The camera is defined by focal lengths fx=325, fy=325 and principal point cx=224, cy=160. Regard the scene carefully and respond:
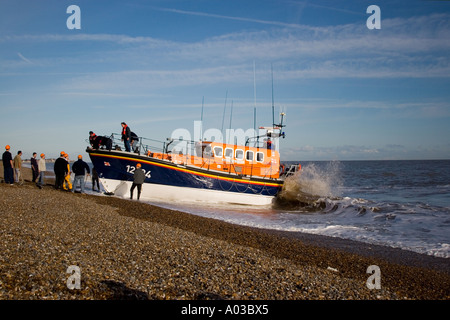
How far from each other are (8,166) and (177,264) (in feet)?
45.7

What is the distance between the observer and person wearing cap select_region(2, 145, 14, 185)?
1462 centimetres

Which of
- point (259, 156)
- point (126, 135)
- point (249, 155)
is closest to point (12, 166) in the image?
point (126, 135)

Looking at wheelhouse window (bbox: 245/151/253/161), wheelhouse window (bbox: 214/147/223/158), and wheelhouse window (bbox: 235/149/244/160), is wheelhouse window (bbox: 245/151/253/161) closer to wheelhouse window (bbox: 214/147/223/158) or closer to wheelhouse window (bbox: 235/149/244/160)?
wheelhouse window (bbox: 235/149/244/160)

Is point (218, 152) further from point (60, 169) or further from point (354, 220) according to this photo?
point (60, 169)

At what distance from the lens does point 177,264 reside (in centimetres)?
515

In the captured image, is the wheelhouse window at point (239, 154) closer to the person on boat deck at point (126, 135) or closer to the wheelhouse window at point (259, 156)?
the wheelhouse window at point (259, 156)

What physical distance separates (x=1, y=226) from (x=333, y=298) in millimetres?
6258

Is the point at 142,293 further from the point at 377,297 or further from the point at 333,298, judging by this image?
the point at 377,297

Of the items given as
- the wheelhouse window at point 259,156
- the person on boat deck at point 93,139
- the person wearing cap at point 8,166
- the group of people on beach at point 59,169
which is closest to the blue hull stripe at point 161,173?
the person on boat deck at point 93,139

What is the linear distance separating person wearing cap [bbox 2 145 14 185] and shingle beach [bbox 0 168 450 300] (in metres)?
6.96

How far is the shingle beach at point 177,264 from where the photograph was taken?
406 centimetres

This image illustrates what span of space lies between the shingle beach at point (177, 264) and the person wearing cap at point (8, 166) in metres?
6.96

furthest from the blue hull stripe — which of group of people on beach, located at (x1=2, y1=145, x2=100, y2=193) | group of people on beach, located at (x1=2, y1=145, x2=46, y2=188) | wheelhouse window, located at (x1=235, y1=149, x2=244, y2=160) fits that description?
group of people on beach, located at (x1=2, y1=145, x2=46, y2=188)
